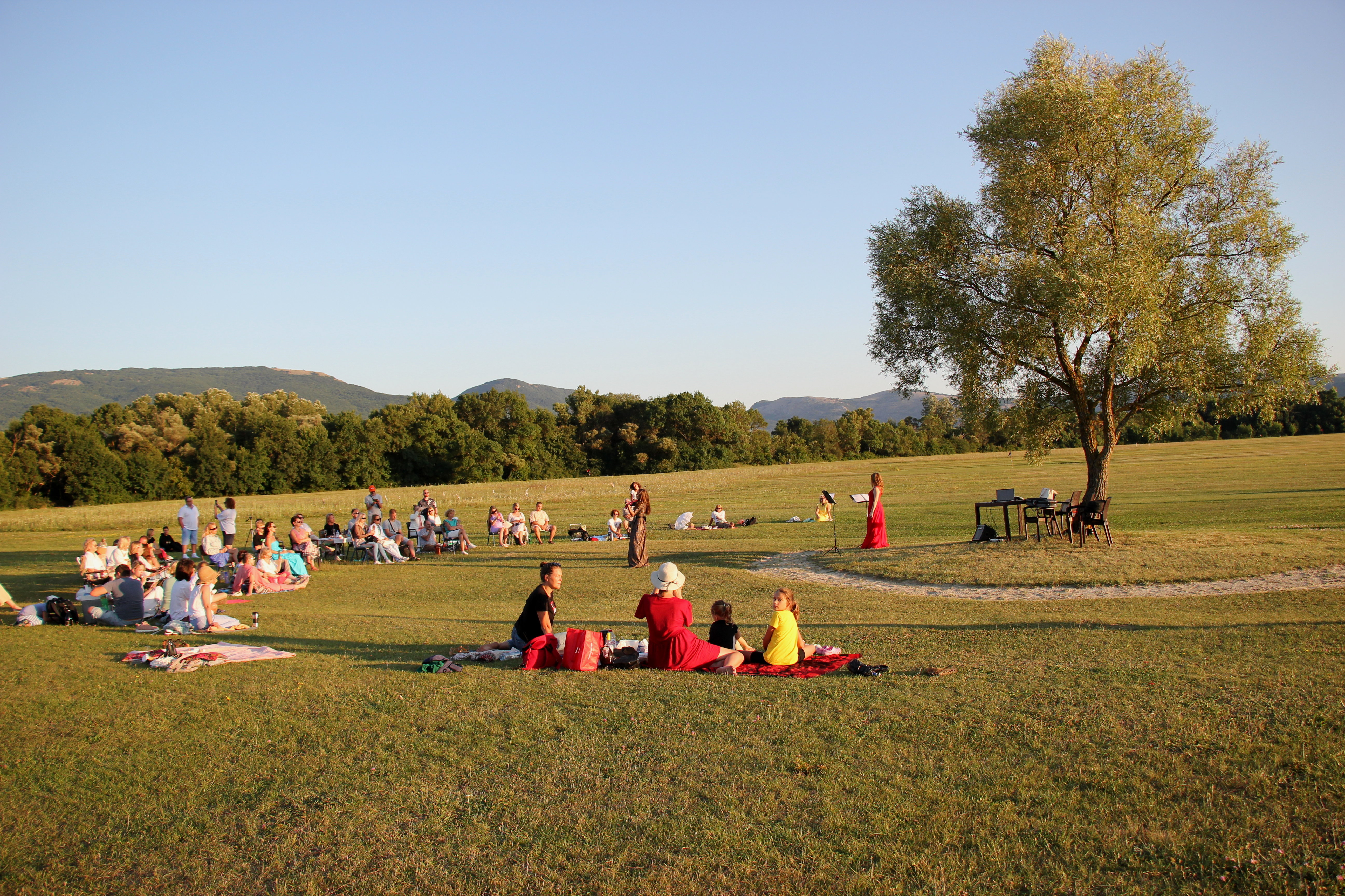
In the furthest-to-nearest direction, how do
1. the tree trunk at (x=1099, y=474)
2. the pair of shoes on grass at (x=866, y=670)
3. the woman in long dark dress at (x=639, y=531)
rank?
the woman in long dark dress at (x=639, y=531) → the tree trunk at (x=1099, y=474) → the pair of shoes on grass at (x=866, y=670)

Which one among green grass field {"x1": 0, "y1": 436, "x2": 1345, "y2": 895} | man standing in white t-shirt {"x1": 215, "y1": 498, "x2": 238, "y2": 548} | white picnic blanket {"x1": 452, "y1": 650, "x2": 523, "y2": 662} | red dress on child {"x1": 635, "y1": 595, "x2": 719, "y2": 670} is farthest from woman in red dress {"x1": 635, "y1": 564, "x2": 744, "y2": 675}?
man standing in white t-shirt {"x1": 215, "y1": 498, "x2": 238, "y2": 548}

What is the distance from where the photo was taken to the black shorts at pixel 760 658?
8766 millimetres

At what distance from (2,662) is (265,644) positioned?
113 inches

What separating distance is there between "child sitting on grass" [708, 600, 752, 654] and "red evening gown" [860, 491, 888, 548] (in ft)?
35.8

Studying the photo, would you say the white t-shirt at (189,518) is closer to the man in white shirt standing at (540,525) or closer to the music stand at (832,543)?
the man in white shirt standing at (540,525)

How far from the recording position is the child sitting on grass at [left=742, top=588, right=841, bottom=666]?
8.68m

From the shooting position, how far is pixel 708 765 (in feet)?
18.8

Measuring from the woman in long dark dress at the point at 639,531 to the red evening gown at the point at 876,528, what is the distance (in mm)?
5405

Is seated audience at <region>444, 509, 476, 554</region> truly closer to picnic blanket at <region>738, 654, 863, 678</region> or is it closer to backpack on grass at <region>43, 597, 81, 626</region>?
backpack on grass at <region>43, 597, 81, 626</region>

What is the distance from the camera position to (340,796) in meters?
5.41

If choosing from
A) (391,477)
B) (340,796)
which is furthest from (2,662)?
(391,477)

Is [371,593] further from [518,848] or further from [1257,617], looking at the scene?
[1257,617]

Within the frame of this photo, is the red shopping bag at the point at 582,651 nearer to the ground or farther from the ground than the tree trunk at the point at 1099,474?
nearer to the ground

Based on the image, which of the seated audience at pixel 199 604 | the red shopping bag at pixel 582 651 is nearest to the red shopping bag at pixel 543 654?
the red shopping bag at pixel 582 651
